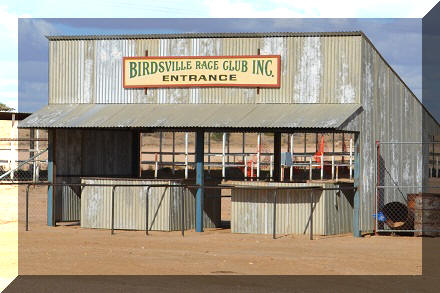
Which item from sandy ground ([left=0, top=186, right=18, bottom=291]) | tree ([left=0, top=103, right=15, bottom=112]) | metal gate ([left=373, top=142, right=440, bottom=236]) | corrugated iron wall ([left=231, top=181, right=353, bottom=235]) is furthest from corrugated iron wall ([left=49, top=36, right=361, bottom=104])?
tree ([left=0, top=103, right=15, bottom=112])

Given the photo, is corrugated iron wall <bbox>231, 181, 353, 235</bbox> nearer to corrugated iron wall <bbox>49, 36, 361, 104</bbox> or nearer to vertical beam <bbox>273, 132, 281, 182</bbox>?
corrugated iron wall <bbox>49, 36, 361, 104</bbox>

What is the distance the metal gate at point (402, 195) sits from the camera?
24.1m

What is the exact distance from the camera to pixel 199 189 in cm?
2480

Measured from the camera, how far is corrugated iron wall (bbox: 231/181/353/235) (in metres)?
24.0

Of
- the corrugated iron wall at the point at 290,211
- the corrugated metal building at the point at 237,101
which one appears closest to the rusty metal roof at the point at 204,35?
the corrugated metal building at the point at 237,101

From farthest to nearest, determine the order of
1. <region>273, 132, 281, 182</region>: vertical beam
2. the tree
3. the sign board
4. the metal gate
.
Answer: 1. the tree
2. <region>273, 132, 281, 182</region>: vertical beam
3. the sign board
4. the metal gate

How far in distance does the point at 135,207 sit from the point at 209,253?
601cm

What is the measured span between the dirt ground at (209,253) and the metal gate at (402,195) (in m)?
0.86

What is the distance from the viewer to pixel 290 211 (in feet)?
79.2

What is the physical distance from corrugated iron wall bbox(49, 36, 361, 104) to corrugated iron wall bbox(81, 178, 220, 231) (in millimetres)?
2748

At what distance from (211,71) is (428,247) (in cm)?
799

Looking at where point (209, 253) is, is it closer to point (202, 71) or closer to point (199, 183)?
point (199, 183)
